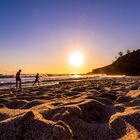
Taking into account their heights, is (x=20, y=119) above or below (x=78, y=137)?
above

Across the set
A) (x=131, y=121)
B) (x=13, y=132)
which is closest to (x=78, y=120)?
(x=131, y=121)

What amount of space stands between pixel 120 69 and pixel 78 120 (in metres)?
123

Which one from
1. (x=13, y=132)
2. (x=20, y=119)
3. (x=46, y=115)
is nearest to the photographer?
(x=13, y=132)

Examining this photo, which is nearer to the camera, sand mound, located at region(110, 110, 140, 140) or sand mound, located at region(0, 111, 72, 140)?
sand mound, located at region(0, 111, 72, 140)

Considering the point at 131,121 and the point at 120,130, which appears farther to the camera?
the point at 131,121

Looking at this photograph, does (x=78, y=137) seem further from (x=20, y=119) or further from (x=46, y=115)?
(x=46, y=115)

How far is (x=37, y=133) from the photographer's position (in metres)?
3.28

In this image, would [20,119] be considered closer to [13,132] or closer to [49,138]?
[13,132]

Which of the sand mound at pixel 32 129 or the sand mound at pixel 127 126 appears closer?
the sand mound at pixel 32 129

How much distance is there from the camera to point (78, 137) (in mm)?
3477

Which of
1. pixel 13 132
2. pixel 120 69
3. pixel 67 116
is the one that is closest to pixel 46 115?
pixel 67 116

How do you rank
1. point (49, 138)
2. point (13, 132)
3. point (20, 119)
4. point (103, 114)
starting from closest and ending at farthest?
point (49, 138) → point (13, 132) → point (20, 119) → point (103, 114)

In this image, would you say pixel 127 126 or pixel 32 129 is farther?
pixel 127 126

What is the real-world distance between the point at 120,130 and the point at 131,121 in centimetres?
37
